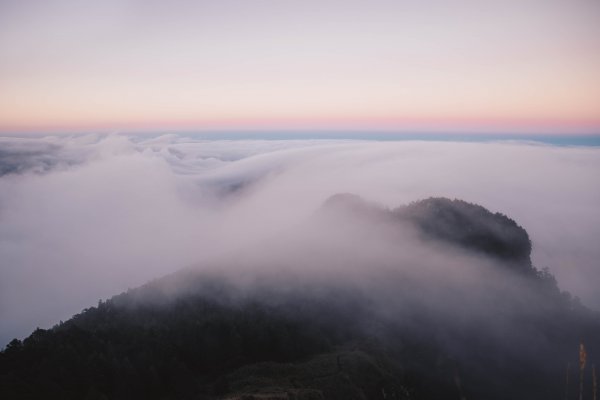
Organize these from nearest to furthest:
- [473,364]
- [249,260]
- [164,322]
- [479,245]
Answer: [164,322]
[473,364]
[249,260]
[479,245]

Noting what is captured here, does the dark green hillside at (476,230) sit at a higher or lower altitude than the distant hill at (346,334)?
higher

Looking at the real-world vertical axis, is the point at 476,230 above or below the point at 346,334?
above

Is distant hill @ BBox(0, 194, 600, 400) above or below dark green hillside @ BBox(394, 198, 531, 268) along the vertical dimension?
below

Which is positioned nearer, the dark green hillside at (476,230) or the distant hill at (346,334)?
the distant hill at (346,334)

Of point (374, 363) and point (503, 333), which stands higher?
point (374, 363)

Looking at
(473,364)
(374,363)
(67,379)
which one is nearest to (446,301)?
(473,364)

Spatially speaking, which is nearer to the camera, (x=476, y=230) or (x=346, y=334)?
(x=346, y=334)

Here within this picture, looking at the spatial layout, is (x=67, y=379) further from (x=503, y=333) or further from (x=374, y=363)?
(x=503, y=333)

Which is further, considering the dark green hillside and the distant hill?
the dark green hillside
